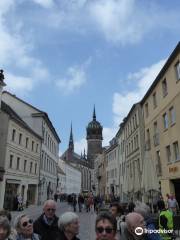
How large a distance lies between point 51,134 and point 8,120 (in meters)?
24.9

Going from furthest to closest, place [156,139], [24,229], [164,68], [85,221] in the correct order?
[156,139] < [164,68] < [85,221] < [24,229]

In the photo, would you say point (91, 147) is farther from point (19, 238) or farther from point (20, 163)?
point (19, 238)

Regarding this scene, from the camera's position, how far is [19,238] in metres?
4.26

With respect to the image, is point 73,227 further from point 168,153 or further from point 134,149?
point 134,149

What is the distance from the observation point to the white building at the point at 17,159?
30406mm

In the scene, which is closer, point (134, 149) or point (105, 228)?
point (105, 228)

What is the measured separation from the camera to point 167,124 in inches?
969

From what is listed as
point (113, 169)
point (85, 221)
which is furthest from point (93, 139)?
point (85, 221)

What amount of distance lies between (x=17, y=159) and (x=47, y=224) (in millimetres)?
30532

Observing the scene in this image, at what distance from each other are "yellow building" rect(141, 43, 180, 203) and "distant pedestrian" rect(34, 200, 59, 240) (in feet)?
57.0

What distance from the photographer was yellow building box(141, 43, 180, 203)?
2209 cm

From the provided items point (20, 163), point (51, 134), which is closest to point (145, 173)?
point (20, 163)

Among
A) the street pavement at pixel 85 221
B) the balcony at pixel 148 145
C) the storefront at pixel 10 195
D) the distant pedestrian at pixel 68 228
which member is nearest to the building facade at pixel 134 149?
the balcony at pixel 148 145

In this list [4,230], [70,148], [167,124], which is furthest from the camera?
[70,148]
